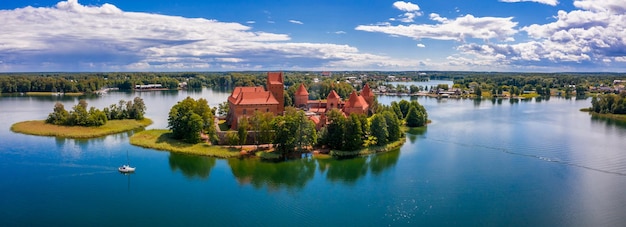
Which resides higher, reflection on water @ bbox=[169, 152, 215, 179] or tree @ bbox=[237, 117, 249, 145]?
tree @ bbox=[237, 117, 249, 145]

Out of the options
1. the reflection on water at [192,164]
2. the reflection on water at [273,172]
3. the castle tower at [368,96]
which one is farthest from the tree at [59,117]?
the castle tower at [368,96]

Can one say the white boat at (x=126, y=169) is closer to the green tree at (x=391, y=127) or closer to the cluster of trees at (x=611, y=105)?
the green tree at (x=391, y=127)

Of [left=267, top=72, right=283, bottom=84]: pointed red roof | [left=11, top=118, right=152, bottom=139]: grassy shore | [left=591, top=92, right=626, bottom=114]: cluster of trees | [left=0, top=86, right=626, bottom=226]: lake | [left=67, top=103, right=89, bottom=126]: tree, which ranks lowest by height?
[left=0, top=86, right=626, bottom=226]: lake

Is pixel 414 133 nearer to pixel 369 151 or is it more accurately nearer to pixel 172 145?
pixel 369 151

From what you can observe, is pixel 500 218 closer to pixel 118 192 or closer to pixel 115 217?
pixel 115 217

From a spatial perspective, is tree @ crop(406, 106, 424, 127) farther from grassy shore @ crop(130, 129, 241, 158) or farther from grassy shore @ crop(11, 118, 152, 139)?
grassy shore @ crop(11, 118, 152, 139)

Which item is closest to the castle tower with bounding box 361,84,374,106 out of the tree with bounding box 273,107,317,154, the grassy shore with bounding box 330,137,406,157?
the grassy shore with bounding box 330,137,406,157

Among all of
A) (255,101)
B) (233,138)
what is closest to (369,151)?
(233,138)
